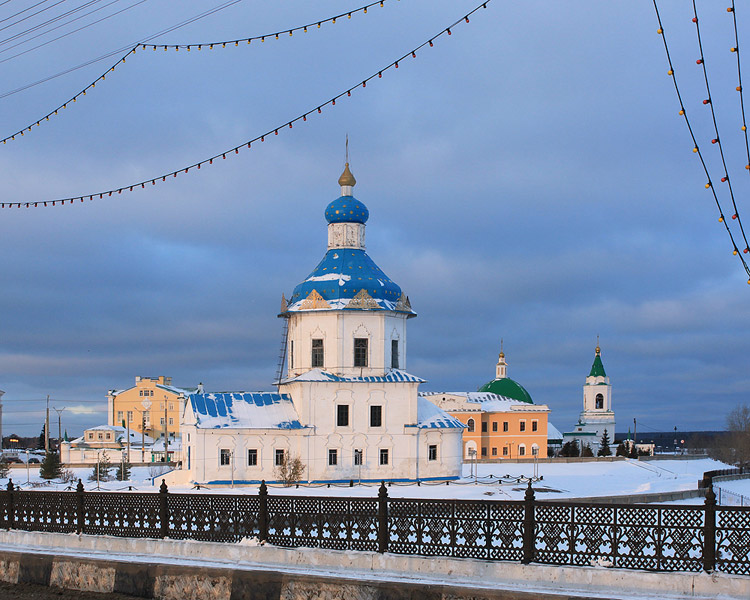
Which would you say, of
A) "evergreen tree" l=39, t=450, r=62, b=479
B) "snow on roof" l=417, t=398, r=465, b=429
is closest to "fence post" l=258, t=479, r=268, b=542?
"snow on roof" l=417, t=398, r=465, b=429

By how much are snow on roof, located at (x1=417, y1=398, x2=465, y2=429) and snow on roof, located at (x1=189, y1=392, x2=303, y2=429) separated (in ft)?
16.6

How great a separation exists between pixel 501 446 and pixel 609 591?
1877 inches

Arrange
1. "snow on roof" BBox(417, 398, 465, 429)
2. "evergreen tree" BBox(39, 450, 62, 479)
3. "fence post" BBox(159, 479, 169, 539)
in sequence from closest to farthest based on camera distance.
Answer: "fence post" BBox(159, 479, 169, 539), "snow on roof" BBox(417, 398, 465, 429), "evergreen tree" BBox(39, 450, 62, 479)

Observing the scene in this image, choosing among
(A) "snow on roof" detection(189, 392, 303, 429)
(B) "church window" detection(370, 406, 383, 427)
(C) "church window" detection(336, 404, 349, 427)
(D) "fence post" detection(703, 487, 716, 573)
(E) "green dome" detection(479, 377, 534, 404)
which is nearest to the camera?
(D) "fence post" detection(703, 487, 716, 573)

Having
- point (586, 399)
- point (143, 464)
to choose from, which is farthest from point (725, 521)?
point (586, 399)

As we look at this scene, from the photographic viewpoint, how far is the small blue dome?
3872cm

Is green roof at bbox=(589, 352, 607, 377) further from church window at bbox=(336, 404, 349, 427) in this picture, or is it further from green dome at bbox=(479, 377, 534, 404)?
church window at bbox=(336, 404, 349, 427)

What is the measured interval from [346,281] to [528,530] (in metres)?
26.9

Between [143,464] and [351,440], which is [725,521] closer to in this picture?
[351,440]

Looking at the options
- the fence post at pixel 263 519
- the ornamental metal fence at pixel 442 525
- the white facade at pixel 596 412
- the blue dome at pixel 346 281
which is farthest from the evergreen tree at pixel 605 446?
the fence post at pixel 263 519

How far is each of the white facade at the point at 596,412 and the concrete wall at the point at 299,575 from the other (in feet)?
231

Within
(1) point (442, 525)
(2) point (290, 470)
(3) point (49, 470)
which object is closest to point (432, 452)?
(2) point (290, 470)

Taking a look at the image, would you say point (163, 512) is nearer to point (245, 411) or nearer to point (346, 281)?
point (245, 411)

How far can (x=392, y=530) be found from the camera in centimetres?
1170
